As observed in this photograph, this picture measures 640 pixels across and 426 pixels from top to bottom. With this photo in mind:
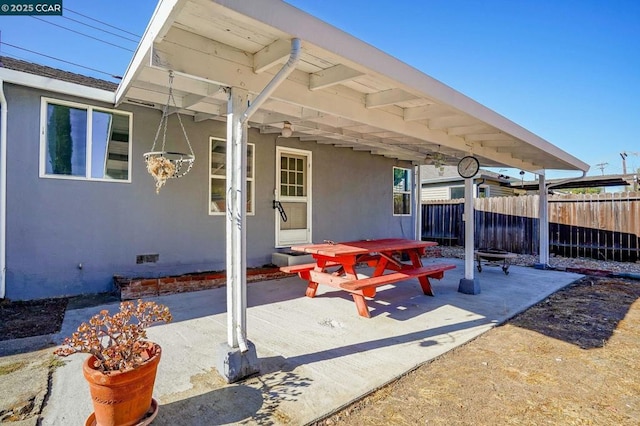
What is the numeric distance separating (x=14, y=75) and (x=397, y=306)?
563 centimetres

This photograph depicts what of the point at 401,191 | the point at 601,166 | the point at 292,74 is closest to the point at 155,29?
the point at 292,74

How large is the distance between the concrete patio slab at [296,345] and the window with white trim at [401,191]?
12.7 feet

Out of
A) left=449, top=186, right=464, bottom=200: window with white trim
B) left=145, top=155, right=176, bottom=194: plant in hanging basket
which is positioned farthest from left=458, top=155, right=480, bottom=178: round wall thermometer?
left=449, top=186, right=464, bottom=200: window with white trim

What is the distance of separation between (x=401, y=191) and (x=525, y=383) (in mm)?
7221

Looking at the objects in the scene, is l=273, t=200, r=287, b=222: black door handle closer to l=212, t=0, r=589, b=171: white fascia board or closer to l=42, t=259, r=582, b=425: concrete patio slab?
l=42, t=259, r=582, b=425: concrete patio slab

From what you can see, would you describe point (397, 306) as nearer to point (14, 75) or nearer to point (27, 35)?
point (14, 75)

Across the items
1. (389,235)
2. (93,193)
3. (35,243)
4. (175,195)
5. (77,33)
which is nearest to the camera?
(35,243)

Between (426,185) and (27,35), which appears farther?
(426,185)

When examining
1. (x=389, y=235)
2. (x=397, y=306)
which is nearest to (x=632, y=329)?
(x=397, y=306)

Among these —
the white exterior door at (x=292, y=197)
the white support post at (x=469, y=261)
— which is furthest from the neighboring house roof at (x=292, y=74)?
the white exterior door at (x=292, y=197)

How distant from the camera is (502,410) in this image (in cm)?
226

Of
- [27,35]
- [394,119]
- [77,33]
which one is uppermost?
[77,33]

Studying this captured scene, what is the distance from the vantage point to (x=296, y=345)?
3.22 meters

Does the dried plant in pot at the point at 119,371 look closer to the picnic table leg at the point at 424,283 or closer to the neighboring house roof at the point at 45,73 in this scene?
the picnic table leg at the point at 424,283
